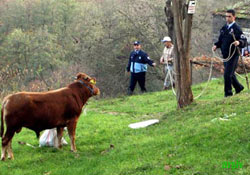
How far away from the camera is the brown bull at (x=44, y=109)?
29.5 ft

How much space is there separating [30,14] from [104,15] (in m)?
14.5

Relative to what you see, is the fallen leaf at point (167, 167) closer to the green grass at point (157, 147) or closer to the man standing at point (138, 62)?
the green grass at point (157, 147)

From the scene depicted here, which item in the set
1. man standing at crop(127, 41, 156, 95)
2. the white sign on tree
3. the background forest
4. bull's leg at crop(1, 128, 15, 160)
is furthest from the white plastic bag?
the background forest

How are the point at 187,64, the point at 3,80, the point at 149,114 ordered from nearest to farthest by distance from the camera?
the point at 187,64 < the point at 149,114 < the point at 3,80

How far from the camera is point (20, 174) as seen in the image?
8.48 meters

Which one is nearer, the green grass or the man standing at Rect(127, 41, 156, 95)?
the green grass

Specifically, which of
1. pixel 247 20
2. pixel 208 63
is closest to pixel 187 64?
pixel 208 63

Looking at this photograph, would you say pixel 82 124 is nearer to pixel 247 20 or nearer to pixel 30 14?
pixel 247 20

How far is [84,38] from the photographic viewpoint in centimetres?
3653

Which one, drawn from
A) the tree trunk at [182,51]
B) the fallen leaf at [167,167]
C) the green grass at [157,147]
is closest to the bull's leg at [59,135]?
the green grass at [157,147]

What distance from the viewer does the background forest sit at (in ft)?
104

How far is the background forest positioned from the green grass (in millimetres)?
9324

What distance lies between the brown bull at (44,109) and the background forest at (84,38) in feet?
31.1

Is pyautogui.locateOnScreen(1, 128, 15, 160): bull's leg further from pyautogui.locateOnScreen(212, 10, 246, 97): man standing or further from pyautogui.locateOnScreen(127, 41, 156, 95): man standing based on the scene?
pyautogui.locateOnScreen(127, 41, 156, 95): man standing
